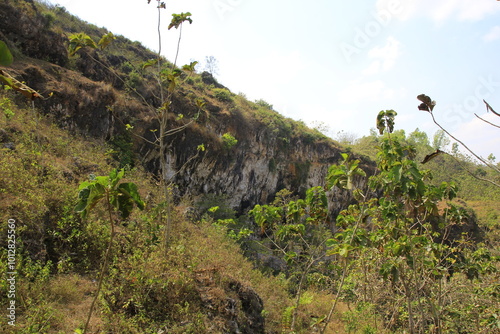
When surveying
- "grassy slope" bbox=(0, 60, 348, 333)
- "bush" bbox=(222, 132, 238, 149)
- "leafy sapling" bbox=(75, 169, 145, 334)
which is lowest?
"grassy slope" bbox=(0, 60, 348, 333)

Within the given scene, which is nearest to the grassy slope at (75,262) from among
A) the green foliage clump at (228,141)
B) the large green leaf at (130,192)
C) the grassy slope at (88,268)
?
the grassy slope at (88,268)

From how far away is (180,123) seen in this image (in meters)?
13.2

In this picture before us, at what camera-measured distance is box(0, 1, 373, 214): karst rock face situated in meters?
9.21

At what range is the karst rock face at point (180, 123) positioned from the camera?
30.2ft

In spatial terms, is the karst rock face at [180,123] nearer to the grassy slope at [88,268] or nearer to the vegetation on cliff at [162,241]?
the vegetation on cliff at [162,241]

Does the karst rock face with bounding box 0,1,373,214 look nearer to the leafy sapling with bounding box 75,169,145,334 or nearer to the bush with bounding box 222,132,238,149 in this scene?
the bush with bounding box 222,132,238,149

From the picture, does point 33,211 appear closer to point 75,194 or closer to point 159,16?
point 75,194

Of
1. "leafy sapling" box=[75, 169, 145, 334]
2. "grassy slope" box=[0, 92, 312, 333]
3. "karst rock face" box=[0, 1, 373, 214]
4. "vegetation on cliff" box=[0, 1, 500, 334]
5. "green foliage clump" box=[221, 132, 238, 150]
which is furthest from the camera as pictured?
"green foliage clump" box=[221, 132, 238, 150]

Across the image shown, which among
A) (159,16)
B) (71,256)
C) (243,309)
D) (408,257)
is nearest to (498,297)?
(408,257)

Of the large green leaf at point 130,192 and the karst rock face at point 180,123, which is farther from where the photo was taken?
the karst rock face at point 180,123

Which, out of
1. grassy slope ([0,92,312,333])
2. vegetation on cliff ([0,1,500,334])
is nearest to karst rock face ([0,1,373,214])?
vegetation on cliff ([0,1,500,334])

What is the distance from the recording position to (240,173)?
16.0m

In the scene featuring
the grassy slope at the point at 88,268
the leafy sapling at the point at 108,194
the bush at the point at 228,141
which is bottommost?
the grassy slope at the point at 88,268

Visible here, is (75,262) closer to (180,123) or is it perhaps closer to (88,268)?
(88,268)
